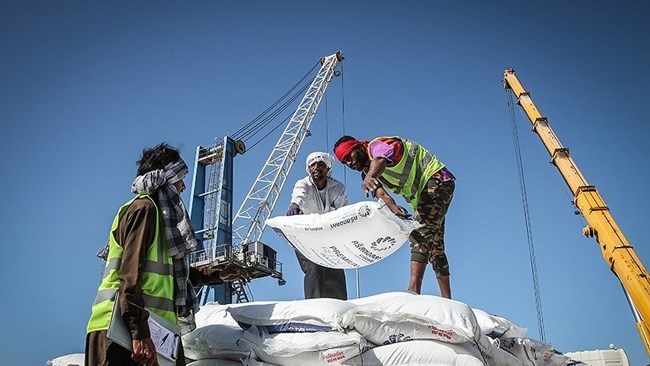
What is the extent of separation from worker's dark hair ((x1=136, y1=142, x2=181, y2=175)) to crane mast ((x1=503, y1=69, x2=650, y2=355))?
21.5 ft

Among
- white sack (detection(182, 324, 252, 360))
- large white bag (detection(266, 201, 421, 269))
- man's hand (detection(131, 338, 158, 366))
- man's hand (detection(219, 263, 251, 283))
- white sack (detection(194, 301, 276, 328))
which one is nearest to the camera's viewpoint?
man's hand (detection(131, 338, 158, 366))

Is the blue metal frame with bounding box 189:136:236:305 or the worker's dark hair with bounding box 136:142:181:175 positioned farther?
the blue metal frame with bounding box 189:136:236:305

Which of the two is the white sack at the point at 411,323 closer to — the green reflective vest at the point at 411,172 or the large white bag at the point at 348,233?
the large white bag at the point at 348,233

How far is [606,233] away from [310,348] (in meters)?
7.03

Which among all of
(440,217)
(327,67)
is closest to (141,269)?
(440,217)

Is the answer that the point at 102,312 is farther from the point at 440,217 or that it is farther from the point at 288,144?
the point at 288,144

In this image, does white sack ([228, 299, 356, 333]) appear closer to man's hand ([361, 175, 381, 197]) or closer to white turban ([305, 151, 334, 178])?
man's hand ([361, 175, 381, 197])

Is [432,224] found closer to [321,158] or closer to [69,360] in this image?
[321,158]

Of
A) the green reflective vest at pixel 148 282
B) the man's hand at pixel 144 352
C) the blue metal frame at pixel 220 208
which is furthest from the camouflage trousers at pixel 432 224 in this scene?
the blue metal frame at pixel 220 208

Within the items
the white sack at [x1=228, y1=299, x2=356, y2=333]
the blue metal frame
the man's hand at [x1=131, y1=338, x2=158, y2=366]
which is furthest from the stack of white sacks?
the blue metal frame

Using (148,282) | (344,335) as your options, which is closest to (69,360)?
(148,282)

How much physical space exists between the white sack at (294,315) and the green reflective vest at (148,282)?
73cm

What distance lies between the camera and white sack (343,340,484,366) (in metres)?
2.62

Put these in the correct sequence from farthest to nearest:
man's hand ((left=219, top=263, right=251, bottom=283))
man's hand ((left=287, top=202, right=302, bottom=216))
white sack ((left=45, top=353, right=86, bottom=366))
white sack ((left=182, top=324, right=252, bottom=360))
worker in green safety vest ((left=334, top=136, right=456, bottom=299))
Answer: man's hand ((left=287, top=202, right=302, bottom=216)), worker in green safety vest ((left=334, top=136, right=456, bottom=299)), white sack ((left=45, top=353, right=86, bottom=366)), white sack ((left=182, top=324, right=252, bottom=360)), man's hand ((left=219, top=263, right=251, bottom=283))
